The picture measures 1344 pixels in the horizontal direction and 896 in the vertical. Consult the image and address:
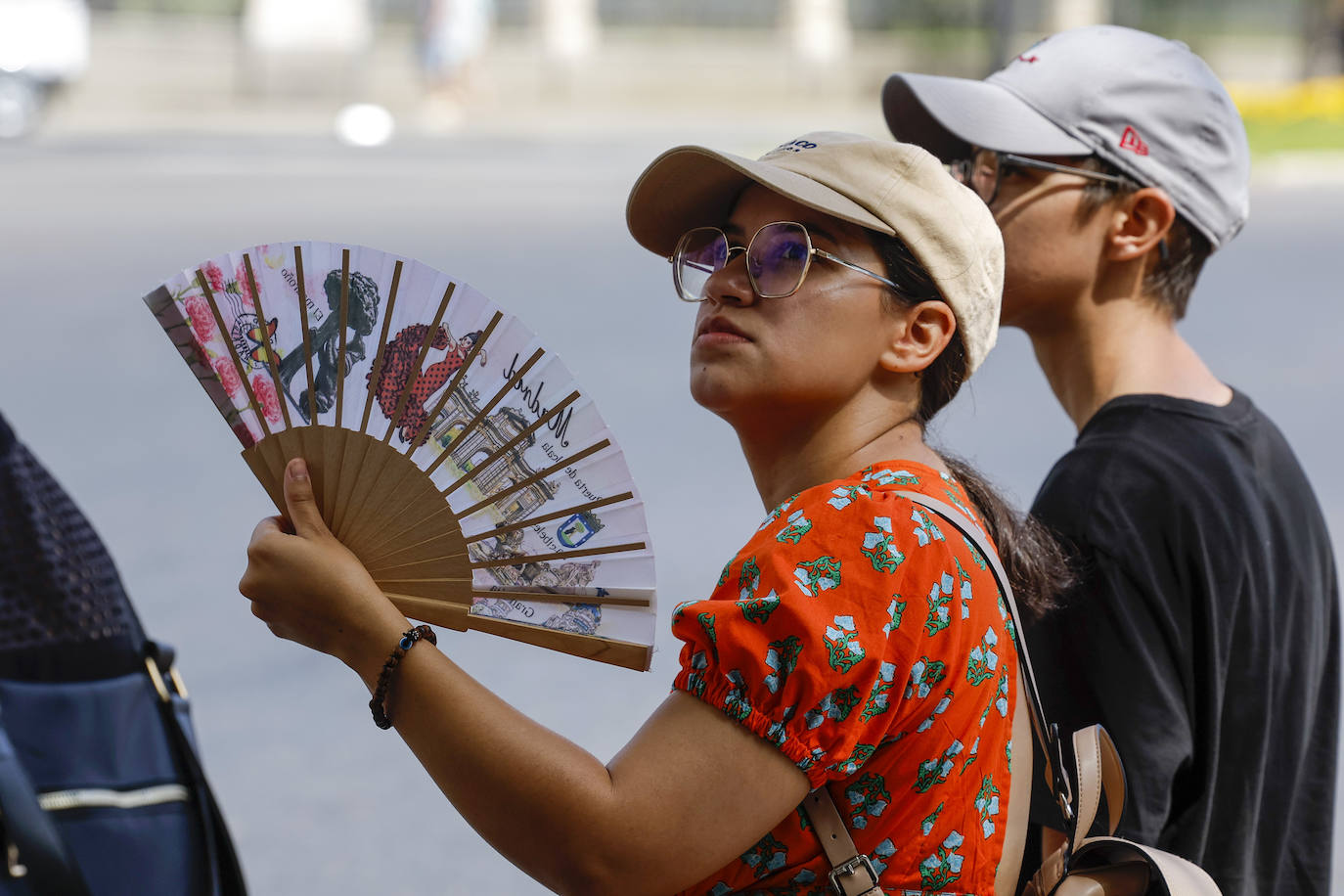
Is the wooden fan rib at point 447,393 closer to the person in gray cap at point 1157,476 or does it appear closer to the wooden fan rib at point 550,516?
the wooden fan rib at point 550,516

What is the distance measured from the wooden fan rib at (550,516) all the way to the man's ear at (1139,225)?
1129 mm

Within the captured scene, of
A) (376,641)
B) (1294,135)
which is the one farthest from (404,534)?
(1294,135)

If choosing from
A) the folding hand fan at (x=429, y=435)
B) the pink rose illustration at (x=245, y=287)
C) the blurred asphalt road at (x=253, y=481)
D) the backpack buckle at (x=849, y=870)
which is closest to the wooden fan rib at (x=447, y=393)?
the folding hand fan at (x=429, y=435)

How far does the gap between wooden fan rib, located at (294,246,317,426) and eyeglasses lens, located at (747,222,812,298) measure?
0.49m

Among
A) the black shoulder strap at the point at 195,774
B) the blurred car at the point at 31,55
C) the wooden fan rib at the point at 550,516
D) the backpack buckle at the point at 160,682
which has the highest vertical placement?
the blurred car at the point at 31,55

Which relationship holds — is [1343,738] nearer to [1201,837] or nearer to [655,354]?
[1201,837]

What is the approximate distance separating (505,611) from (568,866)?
287mm

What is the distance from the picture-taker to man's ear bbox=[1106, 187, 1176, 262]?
238cm

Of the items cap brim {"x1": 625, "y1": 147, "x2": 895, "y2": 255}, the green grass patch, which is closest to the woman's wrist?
cap brim {"x1": 625, "y1": 147, "x2": 895, "y2": 255}

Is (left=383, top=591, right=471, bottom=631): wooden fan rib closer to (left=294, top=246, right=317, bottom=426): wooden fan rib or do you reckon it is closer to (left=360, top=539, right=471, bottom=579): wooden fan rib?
(left=360, top=539, right=471, bottom=579): wooden fan rib

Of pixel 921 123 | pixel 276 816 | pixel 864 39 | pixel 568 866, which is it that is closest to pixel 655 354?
pixel 276 816

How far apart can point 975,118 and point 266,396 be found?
1290 mm

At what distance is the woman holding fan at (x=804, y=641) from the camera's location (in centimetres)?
143

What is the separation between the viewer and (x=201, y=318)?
160 centimetres
